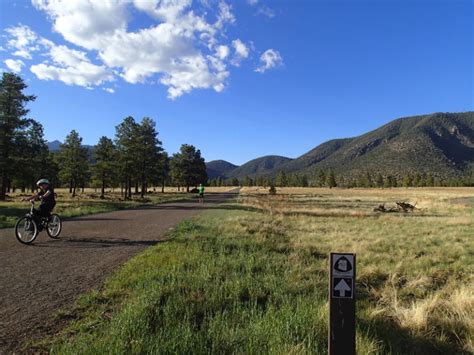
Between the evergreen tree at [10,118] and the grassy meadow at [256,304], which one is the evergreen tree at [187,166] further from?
the grassy meadow at [256,304]

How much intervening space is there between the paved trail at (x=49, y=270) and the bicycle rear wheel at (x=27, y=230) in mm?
246

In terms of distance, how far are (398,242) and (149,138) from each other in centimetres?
4267

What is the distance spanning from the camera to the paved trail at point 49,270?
15.6 ft

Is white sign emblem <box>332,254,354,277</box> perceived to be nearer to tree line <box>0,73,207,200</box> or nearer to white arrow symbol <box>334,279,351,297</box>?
white arrow symbol <box>334,279,351,297</box>

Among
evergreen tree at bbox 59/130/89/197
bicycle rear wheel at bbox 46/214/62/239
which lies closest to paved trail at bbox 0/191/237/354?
bicycle rear wheel at bbox 46/214/62/239

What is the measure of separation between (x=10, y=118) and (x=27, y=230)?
29.8m

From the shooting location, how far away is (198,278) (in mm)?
A: 7031

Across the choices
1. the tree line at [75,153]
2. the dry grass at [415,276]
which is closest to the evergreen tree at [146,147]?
the tree line at [75,153]

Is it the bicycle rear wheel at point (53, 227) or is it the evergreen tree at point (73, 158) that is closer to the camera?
the bicycle rear wheel at point (53, 227)

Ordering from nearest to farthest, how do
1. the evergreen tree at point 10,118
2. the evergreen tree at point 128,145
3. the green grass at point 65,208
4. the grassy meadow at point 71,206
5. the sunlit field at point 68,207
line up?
the green grass at point 65,208 → the sunlit field at point 68,207 → the grassy meadow at point 71,206 → the evergreen tree at point 10,118 → the evergreen tree at point 128,145

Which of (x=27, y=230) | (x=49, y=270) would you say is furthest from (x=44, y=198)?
(x=49, y=270)

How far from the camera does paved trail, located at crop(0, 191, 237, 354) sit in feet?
15.6

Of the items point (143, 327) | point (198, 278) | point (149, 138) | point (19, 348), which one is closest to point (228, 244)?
point (198, 278)

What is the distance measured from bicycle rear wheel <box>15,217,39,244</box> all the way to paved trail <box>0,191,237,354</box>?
25 cm
